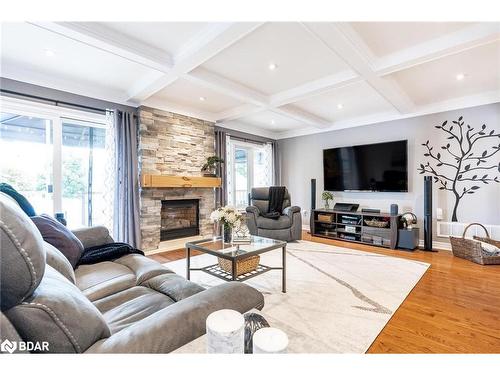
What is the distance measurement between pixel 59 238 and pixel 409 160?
4987 mm

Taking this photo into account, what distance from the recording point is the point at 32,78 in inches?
117

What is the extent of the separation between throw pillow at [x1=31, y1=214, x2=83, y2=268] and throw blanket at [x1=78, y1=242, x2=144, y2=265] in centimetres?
8

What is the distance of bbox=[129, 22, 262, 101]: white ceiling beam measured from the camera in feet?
6.68

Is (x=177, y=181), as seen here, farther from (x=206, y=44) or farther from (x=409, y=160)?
(x=409, y=160)

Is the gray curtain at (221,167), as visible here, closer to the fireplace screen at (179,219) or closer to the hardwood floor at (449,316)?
the fireplace screen at (179,219)

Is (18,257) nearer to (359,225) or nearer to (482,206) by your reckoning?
(359,225)

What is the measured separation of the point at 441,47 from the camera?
231cm

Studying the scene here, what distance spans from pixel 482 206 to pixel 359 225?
173 cm

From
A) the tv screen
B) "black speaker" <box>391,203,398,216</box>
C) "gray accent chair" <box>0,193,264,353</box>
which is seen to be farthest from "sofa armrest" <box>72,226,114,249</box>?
the tv screen

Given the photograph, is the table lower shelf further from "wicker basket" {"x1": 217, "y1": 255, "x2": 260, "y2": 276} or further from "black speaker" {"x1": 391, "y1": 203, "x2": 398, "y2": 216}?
"black speaker" {"x1": 391, "y1": 203, "x2": 398, "y2": 216}

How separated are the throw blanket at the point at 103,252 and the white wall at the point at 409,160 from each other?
4351 millimetres

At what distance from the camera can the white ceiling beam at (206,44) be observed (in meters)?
2.04

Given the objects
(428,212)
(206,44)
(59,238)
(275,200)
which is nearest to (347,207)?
(428,212)
